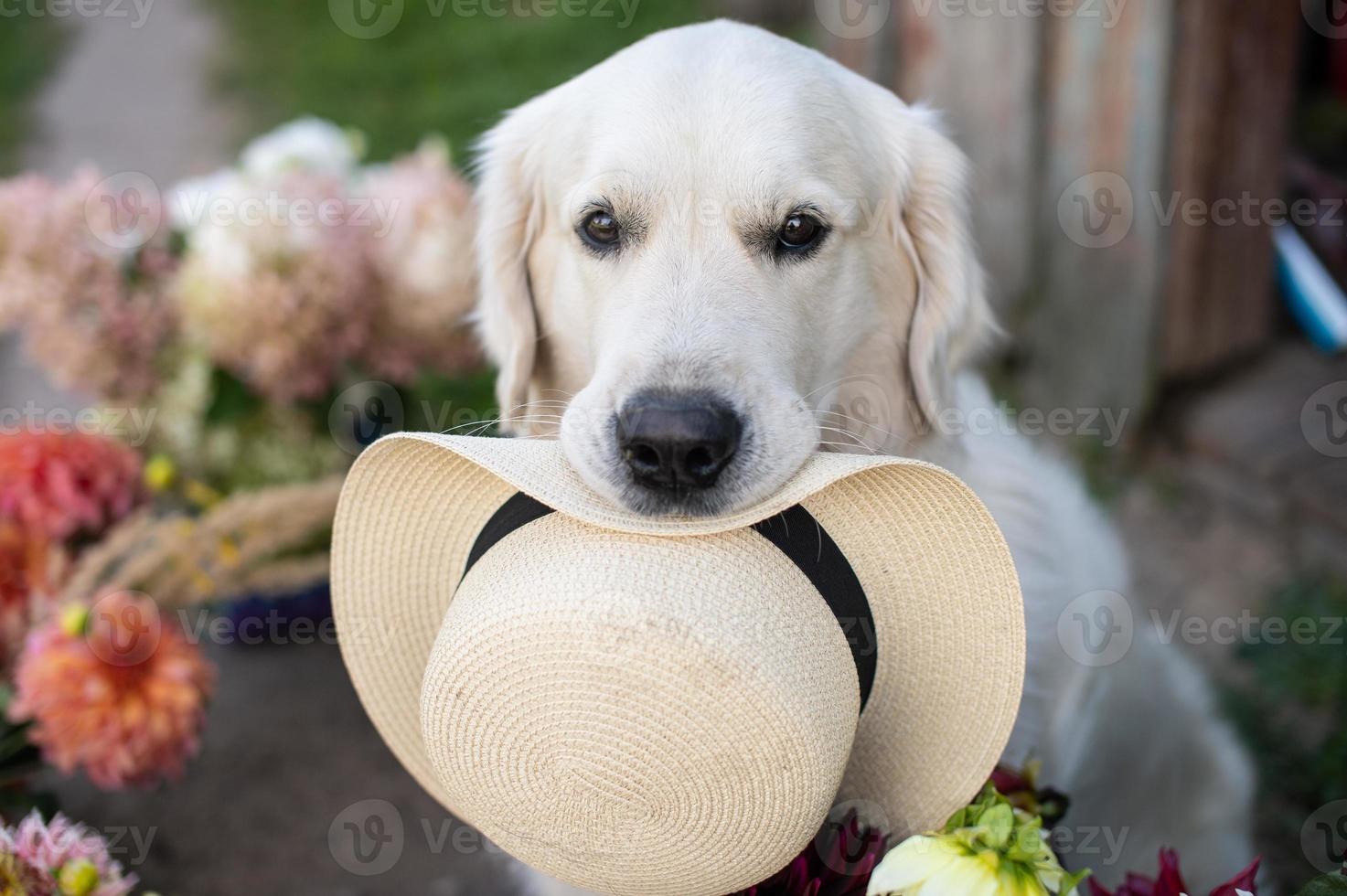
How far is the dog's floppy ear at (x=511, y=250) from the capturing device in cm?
258

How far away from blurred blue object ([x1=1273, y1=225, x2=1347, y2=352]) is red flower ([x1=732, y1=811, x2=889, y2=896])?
3.57 metres

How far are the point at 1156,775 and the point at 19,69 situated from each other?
9.57 meters

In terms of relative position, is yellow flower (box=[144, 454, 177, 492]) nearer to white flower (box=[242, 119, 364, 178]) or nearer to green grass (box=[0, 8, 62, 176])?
white flower (box=[242, 119, 364, 178])

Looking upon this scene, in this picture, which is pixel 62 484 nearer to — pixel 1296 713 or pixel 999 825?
pixel 999 825

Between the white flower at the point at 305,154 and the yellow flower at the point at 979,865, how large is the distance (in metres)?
3.02

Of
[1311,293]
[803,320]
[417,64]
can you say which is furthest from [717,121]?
[417,64]

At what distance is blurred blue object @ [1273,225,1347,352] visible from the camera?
431 centimetres

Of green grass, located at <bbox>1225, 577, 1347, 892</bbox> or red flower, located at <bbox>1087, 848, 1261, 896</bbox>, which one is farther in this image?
green grass, located at <bbox>1225, 577, 1347, 892</bbox>

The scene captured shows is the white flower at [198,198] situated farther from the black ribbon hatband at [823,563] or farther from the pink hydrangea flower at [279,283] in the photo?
the black ribbon hatband at [823,563]

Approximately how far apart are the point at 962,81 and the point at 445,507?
3.54 metres

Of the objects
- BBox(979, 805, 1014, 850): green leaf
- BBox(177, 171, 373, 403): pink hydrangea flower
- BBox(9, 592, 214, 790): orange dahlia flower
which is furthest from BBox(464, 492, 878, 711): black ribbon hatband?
BBox(177, 171, 373, 403): pink hydrangea flower

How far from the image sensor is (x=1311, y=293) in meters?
4.43

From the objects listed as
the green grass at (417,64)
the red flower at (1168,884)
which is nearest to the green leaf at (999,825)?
the red flower at (1168,884)

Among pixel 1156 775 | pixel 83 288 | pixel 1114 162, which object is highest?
pixel 1114 162
